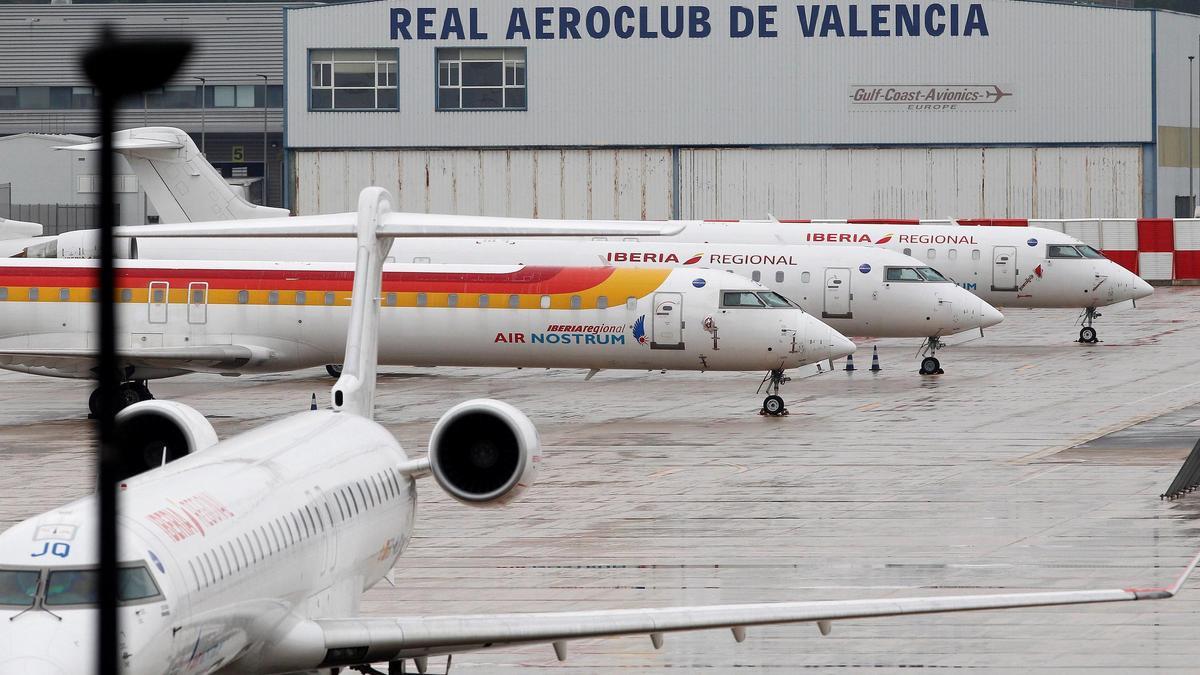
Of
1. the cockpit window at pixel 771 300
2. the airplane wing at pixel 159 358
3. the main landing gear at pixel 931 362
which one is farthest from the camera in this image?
Result: the main landing gear at pixel 931 362

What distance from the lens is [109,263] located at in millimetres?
2570

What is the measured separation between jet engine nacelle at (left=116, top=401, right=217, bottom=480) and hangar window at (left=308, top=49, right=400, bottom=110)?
50.2 meters

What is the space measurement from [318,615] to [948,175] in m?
53.5

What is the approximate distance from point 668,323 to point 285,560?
19.3 metres

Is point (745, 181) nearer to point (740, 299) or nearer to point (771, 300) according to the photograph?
point (771, 300)

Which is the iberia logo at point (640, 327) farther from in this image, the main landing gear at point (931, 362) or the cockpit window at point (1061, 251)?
the cockpit window at point (1061, 251)

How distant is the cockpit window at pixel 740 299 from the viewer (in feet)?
95.7

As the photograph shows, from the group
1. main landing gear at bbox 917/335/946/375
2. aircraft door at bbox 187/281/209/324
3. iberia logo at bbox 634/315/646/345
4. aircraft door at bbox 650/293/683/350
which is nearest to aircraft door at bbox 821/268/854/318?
main landing gear at bbox 917/335/946/375

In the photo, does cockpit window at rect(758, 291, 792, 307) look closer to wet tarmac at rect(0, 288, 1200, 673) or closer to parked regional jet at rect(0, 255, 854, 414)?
parked regional jet at rect(0, 255, 854, 414)

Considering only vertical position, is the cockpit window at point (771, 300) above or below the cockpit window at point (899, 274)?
below

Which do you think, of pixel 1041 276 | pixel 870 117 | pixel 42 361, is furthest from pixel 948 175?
pixel 42 361

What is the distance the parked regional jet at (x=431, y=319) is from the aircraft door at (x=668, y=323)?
0.06 feet

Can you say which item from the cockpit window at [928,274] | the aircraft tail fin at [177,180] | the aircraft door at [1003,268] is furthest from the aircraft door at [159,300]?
the aircraft door at [1003,268]

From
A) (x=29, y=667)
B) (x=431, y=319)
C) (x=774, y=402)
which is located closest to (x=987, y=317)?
(x=774, y=402)
